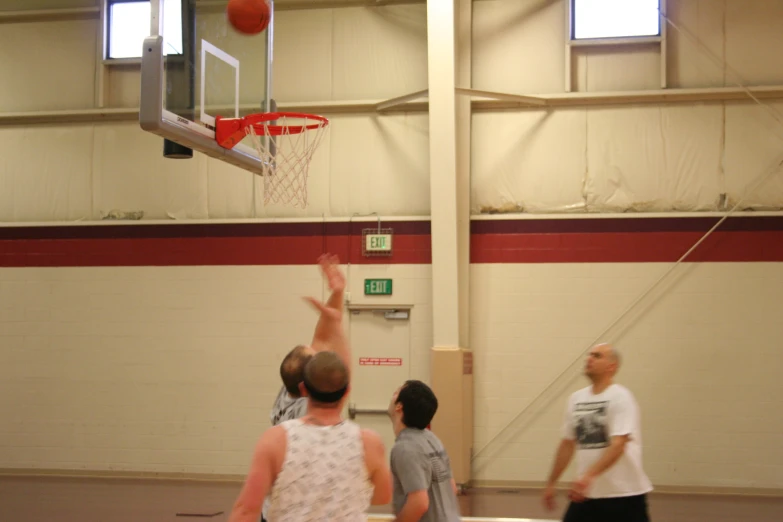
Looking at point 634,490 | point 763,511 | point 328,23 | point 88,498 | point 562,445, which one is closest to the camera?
point 634,490

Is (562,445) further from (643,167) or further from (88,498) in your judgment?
(88,498)

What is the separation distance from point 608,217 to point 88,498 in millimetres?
6358

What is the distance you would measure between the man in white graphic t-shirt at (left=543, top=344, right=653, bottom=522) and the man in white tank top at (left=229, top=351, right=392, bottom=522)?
1.87m

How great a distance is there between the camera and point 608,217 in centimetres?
884

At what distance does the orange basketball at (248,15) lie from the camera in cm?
618

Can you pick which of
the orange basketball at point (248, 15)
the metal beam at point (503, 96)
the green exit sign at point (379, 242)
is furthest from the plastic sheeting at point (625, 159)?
the orange basketball at point (248, 15)

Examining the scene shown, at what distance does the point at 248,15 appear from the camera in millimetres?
6230

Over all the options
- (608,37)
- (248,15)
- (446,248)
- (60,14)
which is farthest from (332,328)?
(60,14)

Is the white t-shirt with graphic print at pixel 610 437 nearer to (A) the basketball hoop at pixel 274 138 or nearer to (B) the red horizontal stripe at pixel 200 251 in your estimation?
(A) the basketball hoop at pixel 274 138

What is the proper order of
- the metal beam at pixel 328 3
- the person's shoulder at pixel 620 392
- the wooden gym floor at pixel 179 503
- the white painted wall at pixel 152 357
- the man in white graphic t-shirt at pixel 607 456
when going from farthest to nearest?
the metal beam at pixel 328 3
the white painted wall at pixel 152 357
the wooden gym floor at pixel 179 503
the person's shoulder at pixel 620 392
the man in white graphic t-shirt at pixel 607 456

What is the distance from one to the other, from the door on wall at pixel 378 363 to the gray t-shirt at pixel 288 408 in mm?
5302

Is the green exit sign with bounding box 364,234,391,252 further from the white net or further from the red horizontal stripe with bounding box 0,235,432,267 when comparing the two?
the white net

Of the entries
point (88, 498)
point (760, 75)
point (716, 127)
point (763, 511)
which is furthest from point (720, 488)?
point (88, 498)

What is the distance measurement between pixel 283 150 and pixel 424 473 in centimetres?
475
